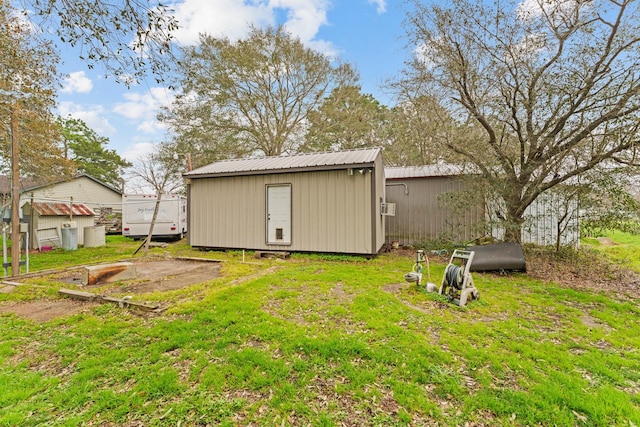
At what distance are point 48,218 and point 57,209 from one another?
45 cm

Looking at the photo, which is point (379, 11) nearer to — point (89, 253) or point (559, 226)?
point (559, 226)

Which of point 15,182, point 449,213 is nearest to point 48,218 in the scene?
point 15,182

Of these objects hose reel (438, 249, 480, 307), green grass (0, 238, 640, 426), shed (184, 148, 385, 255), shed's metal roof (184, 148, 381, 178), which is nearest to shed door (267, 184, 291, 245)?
shed (184, 148, 385, 255)

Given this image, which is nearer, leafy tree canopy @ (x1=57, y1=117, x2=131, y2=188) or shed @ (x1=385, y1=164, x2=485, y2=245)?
shed @ (x1=385, y1=164, x2=485, y2=245)

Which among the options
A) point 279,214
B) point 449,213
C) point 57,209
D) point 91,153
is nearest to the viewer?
point 279,214

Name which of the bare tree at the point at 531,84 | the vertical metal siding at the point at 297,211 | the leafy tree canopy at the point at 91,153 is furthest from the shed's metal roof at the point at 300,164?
the leafy tree canopy at the point at 91,153

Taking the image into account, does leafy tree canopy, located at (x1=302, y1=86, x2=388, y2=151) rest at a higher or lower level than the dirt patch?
higher

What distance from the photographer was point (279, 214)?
782 centimetres

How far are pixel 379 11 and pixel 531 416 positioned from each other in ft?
29.1

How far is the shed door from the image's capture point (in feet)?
25.4

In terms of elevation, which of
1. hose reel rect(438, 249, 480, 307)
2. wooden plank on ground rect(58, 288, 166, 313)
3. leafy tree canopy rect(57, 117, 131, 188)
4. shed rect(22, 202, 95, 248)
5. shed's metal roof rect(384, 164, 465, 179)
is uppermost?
leafy tree canopy rect(57, 117, 131, 188)

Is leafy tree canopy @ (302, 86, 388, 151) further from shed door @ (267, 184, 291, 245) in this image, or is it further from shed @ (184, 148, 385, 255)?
shed door @ (267, 184, 291, 245)

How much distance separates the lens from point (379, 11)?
7609 millimetres

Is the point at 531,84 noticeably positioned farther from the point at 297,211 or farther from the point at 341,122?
the point at 341,122
